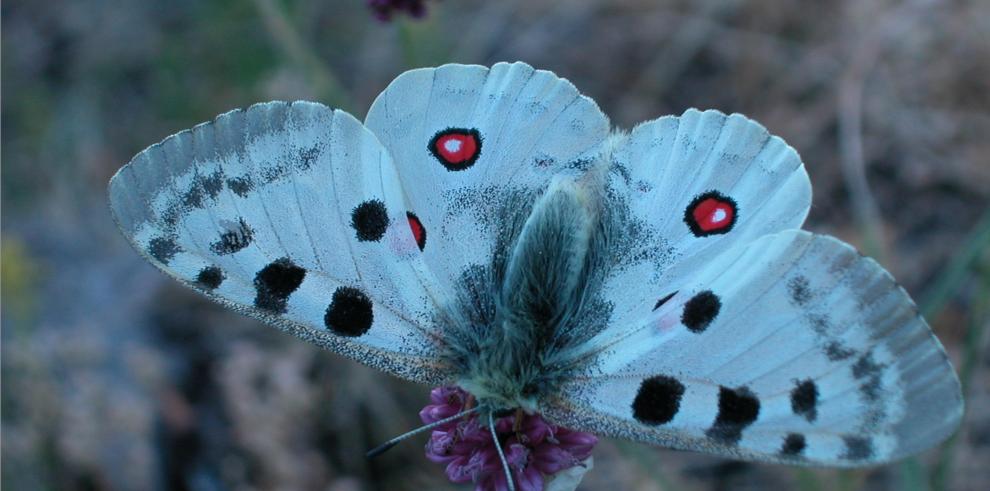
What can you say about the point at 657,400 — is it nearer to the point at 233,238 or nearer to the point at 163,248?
the point at 233,238

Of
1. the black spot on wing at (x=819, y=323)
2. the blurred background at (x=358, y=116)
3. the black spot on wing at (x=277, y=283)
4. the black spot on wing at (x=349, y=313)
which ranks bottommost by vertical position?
the blurred background at (x=358, y=116)

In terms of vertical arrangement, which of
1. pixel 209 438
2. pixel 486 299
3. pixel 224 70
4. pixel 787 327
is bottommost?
pixel 209 438

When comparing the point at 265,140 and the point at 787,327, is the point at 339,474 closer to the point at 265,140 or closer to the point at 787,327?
the point at 265,140

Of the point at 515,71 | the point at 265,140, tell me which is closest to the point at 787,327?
the point at 515,71

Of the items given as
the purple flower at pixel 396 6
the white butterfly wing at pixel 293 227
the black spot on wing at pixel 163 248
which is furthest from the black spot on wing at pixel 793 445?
the purple flower at pixel 396 6

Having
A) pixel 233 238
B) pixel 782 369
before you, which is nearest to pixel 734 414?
pixel 782 369

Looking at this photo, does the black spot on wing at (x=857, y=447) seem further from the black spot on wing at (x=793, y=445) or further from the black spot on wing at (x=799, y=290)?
the black spot on wing at (x=799, y=290)

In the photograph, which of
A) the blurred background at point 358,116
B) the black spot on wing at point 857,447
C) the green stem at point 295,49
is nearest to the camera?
the black spot on wing at point 857,447
